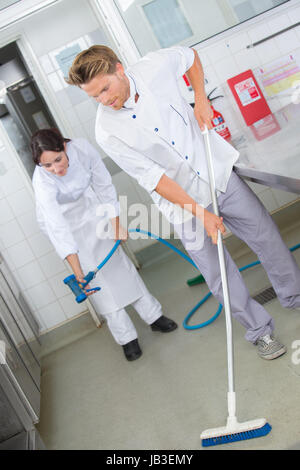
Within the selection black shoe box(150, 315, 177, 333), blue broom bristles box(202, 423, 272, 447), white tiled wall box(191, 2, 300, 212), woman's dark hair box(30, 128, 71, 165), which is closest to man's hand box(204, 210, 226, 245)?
blue broom bristles box(202, 423, 272, 447)

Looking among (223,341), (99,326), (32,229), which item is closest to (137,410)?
(223,341)

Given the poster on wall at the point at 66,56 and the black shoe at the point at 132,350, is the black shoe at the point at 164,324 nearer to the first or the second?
the black shoe at the point at 132,350

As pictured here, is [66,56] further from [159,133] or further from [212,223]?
[212,223]

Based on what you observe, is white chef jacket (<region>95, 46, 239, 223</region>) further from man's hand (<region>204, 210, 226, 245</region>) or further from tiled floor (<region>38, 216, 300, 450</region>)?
tiled floor (<region>38, 216, 300, 450</region>)

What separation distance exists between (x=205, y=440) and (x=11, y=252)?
2.20 m

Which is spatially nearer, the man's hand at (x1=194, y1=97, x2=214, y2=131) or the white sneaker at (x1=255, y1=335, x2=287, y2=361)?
the man's hand at (x1=194, y1=97, x2=214, y2=131)

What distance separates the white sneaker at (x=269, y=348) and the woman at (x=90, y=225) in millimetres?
850

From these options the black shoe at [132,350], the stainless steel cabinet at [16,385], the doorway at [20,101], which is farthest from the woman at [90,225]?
the doorway at [20,101]

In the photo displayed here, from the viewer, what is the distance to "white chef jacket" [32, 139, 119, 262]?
8.16 ft

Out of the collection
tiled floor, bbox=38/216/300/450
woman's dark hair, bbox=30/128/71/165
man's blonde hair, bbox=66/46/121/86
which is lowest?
tiled floor, bbox=38/216/300/450

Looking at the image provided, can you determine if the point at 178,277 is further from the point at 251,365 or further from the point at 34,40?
the point at 34,40

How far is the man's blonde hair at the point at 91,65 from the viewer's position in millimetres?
1780

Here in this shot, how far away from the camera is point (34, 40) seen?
13.1ft

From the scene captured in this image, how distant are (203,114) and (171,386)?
1.22 m
